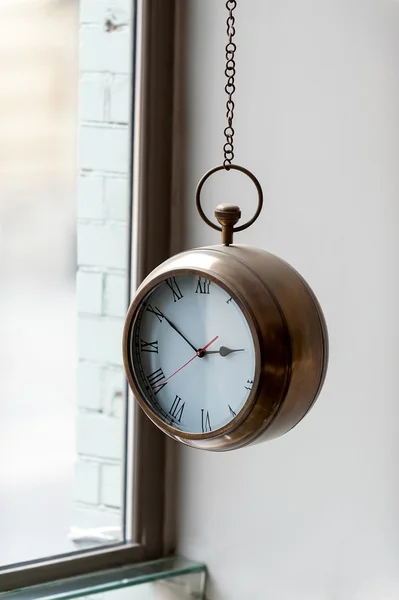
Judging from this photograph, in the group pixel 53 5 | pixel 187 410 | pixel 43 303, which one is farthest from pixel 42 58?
pixel 187 410

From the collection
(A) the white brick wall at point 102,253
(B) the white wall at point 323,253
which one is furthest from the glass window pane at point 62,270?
(B) the white wall at point 323,253

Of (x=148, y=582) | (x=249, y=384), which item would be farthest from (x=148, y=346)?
(x=148, y=582)

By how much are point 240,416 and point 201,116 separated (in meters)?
0.77

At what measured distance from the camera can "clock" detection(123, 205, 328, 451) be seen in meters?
0.98

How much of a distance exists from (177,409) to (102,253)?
2.13 ft

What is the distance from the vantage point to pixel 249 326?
3.20ft

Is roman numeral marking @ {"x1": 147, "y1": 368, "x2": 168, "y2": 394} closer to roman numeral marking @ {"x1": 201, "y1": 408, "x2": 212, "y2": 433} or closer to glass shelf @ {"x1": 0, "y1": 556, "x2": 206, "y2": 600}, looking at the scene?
roman numeral marking @ {"x1": 201, "y1": 408, "x2": 212, "y2": 433}

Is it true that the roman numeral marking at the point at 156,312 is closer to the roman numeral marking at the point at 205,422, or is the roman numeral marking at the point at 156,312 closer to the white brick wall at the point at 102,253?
the roman numeral marking at the point at 205,422

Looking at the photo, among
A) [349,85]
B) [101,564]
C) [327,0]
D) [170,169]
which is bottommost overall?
[101,564]

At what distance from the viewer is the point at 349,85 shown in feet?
4.33

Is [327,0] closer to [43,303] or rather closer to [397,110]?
[397,110]

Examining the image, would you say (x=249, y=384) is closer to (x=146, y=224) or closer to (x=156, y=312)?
(x=156, y=312)

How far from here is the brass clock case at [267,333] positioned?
974 mm

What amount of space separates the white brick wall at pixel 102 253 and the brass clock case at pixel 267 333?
595mm
